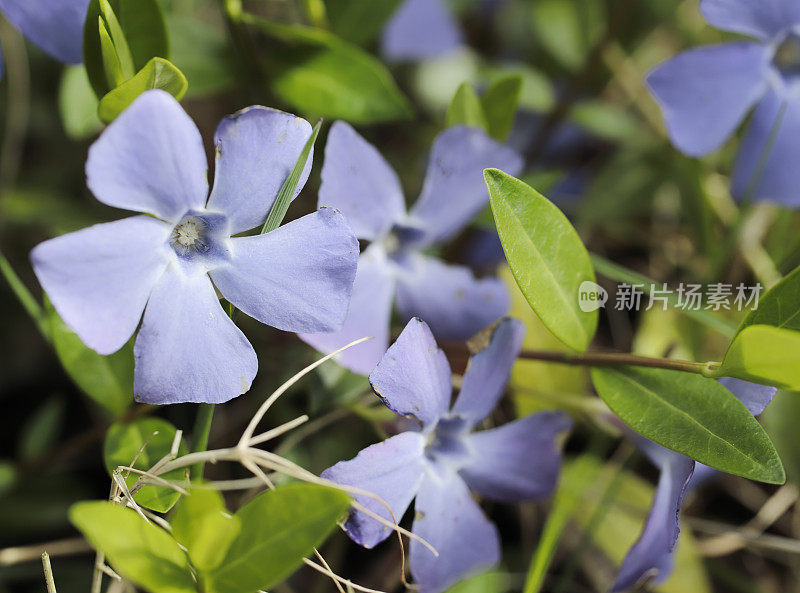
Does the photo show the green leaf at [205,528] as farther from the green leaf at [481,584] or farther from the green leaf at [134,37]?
the green leaf at [134,37]

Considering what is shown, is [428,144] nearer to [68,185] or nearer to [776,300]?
[68,185]

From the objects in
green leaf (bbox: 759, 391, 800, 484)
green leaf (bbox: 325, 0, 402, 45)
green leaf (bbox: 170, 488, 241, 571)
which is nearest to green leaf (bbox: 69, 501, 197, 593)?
green leaf (bbox: 170, 488, 241, 571)

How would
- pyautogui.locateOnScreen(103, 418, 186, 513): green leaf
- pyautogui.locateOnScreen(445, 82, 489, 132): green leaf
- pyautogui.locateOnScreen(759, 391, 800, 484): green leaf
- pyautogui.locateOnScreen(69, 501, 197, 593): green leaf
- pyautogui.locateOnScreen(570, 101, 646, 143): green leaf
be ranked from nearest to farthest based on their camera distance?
1. pyautogui.locateOnScreen(69, 501, 197, 593): green leaf
2. pyautogui.locateOnScreen(103, 418, 186, 513): green leaf
3. pyautogui.locateOnScreen(445, 82, 489, 132): green leaf
4. pyautogui.locateOnScreen(759, 391, 800, 484): green leaf
5. pyautogui.locateOnScreen(570, 101, 646, 143): green leaf

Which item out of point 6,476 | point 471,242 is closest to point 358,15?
point 471,242

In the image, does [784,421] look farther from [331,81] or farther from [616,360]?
[331,81]

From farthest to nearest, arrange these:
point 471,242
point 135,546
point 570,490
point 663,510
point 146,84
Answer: point 471,242 → point 570,490 → point 663,510 → point 146,84 → point 135,546

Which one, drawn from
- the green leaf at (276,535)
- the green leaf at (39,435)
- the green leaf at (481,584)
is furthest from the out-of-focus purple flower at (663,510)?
the green leaf at (39,435)

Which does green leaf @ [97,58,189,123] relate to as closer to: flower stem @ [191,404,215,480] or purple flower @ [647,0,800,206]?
flower stem @ [191,404,215,480]
